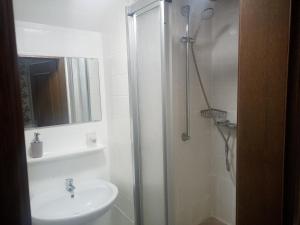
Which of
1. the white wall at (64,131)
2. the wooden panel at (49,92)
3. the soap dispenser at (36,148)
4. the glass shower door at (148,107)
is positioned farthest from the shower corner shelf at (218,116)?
the soap dispenser at (36,148)

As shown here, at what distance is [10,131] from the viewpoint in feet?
1.53

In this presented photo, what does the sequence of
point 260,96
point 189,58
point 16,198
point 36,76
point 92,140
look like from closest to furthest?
point 16,198 < point 260,96 < point 36,76 < point 189,58 < point 92,140

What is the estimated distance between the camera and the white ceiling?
158cm

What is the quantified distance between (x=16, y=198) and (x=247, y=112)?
0.76m

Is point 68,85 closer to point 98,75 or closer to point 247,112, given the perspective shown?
point 98,75

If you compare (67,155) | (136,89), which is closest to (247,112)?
(136,89)

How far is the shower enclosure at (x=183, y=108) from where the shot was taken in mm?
1525

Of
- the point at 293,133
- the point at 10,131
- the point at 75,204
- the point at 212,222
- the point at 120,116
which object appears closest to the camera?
the point at 10,131

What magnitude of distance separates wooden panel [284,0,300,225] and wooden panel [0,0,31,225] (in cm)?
77

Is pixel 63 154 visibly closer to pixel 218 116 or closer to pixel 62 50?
pixel 62 50

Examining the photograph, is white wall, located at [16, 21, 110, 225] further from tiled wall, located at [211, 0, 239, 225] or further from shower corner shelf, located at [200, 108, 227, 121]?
tiled wall, located at [211, 0, 239, 225]

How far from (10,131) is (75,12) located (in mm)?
1564

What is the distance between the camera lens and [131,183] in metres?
1.84

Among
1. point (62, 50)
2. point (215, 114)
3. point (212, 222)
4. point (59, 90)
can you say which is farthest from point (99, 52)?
point (212, 222)
